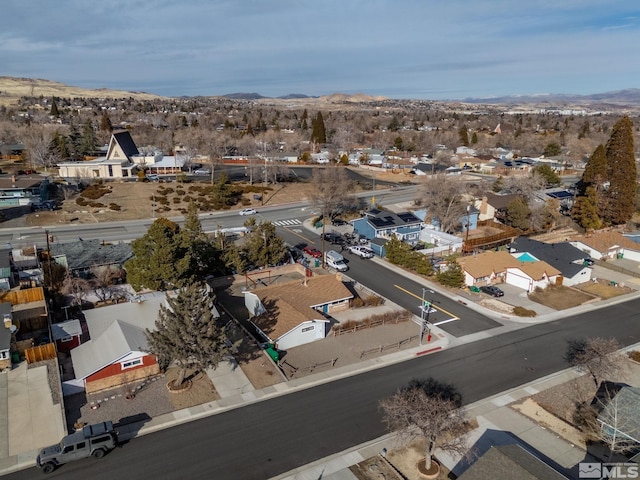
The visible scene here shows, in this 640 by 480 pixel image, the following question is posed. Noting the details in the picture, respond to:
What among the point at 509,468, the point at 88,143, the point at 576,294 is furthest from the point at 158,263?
the point at 88,143

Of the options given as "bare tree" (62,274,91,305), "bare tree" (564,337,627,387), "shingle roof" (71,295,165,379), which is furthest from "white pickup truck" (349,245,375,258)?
"bare tree" (62,274,91,305)

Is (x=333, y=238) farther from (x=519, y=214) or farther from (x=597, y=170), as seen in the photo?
(x=597, y=170)

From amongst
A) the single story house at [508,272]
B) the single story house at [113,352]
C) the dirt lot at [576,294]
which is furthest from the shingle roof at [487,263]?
the single story house at [113,352]

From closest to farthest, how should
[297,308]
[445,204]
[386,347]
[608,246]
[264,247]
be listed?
[386,347], [297,308], [264,247], [608,246], [445,204]

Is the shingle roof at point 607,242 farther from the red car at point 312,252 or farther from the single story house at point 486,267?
the red car at point 312,252

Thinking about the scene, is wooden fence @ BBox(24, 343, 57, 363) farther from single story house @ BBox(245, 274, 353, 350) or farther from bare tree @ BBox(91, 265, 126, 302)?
single story house @ BBox(245, 274, 353, 350)

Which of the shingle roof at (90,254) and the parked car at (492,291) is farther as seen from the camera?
the parked car at (492,291)
